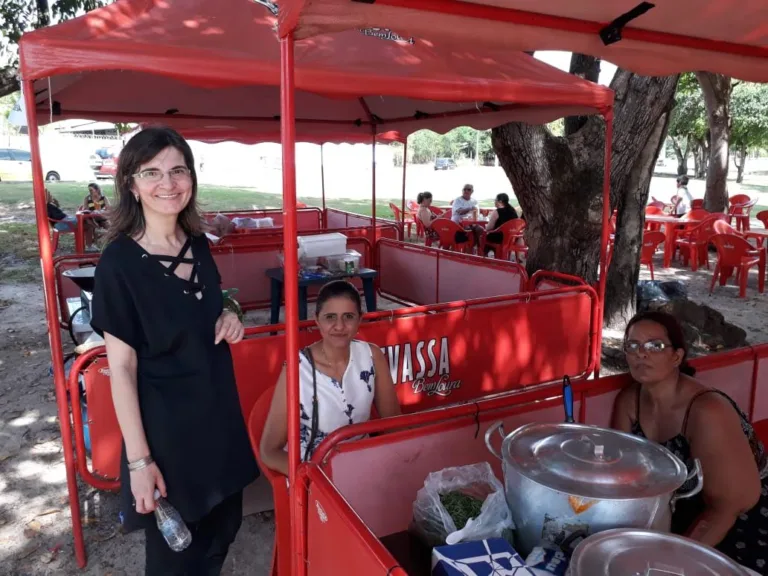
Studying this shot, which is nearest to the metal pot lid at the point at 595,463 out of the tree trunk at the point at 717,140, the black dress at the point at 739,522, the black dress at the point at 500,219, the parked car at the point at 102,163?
the black dress at the point at 739,522

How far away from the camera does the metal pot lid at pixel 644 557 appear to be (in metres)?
1.34

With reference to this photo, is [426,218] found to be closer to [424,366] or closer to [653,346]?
[424,366]

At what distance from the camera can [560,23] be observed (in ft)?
6.39

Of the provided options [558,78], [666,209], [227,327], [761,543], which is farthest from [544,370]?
[666,209]

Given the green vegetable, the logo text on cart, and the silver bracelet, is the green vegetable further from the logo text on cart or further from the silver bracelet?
the logo text on cart

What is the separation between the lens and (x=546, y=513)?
1.58 meters

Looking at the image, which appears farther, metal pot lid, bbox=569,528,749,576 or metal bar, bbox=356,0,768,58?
metal bar, bbox=356,0,768,58

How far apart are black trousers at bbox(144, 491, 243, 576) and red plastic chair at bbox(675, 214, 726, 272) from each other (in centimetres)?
1121

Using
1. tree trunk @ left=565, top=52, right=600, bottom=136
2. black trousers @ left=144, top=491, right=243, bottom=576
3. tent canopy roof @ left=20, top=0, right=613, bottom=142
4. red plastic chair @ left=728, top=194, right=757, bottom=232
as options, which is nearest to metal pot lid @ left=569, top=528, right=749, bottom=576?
black trousers @ left=144, top=491, right=243, bottom=576

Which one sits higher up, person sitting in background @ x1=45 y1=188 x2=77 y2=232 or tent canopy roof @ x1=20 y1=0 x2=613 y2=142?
tent canopy roof @ x1=20 y1=0 x2=613 y2=142

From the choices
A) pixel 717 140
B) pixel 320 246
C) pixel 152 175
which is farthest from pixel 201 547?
pixel 717 140

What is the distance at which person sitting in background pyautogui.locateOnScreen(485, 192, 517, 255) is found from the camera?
10.7 metres

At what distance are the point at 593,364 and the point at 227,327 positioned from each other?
4.28 metres

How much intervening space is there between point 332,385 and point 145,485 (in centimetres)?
98
